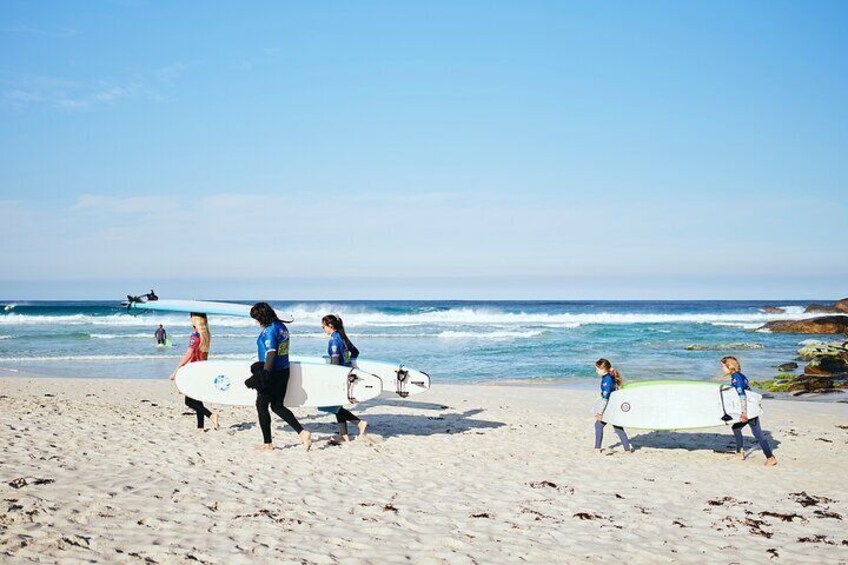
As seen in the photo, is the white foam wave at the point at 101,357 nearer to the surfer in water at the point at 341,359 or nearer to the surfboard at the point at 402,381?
the surfboard at the point at 402,381

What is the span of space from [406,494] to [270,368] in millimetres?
2721

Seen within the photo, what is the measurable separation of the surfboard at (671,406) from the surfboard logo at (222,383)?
5.77 m

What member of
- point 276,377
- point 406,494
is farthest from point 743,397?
point 276,377

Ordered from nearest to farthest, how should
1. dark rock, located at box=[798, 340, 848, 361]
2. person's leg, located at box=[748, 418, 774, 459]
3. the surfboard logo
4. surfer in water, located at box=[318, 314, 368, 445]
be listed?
person's leg, located at box=[748, 418, 774, 459] < surfer in water, located at box=[318, 314, 368, 445] < the surfboard logo < dark rock, located at box=[798, 340, 848, 361]

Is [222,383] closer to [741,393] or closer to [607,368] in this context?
[607,368]

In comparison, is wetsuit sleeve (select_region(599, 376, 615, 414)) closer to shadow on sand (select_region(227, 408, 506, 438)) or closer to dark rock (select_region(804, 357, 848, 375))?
shadow on sand (select_region(227, 408, 506, 438))

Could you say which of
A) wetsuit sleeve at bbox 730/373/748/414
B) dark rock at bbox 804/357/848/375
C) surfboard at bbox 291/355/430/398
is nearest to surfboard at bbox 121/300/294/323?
surfboard at bbox 291/355/430/398

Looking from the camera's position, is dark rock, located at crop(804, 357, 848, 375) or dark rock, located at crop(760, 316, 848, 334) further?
dark rock, located at crop(760, 316, 848, 334)

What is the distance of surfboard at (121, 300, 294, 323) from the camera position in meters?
11.1

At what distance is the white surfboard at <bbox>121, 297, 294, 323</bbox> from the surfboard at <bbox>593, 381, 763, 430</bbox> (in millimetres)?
5425

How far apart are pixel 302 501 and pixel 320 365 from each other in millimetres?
3524

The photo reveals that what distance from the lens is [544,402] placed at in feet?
51.8

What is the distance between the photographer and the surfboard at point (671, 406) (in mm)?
10172

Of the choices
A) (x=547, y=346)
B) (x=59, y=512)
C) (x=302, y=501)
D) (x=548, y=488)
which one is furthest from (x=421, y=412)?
(x=547, y=346)
